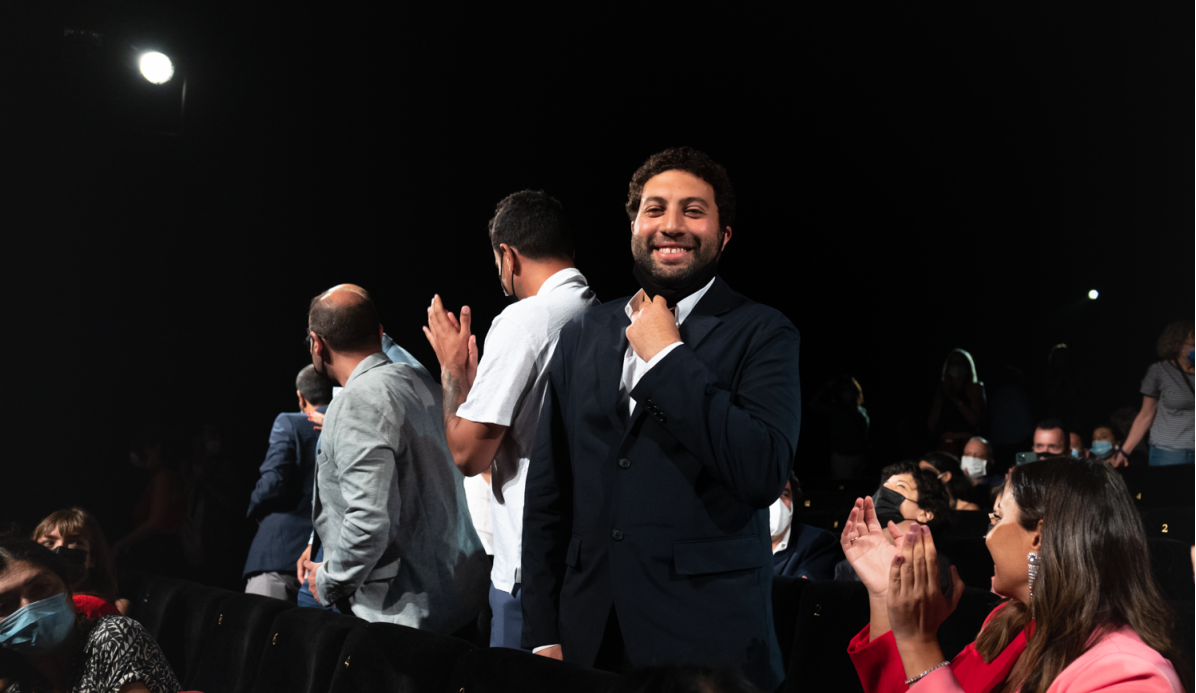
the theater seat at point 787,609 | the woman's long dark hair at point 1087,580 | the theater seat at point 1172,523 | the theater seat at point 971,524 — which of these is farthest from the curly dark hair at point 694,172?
the theater seat at point 971,524

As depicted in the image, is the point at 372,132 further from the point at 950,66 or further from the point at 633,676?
the point at 633,676

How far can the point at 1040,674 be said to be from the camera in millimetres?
1218

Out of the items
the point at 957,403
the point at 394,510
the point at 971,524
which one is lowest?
the point at 971,524

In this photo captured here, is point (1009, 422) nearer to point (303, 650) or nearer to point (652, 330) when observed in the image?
point (303, 650)

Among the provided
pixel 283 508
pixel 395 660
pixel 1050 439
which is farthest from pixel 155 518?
pixel 1050 439

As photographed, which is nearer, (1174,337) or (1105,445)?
(1174,337)

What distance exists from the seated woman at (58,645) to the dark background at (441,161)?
276cm

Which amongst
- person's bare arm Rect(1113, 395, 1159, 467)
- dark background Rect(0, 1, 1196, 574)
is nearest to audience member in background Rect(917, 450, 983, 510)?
person's bare arm Rect(1113, 395, 1159, 467)

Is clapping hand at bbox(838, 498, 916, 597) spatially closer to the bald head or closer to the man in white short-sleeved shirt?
the man in white short-sleeved shirt

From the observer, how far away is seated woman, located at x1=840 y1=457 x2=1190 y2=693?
1.15m

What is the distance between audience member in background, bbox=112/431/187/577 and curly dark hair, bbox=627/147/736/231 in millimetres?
3794

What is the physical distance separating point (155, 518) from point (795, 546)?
3.18 m

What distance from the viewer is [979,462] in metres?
5.24

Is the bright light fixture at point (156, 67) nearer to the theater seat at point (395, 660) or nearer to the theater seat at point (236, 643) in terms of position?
the theater seat at point (236, 643)
